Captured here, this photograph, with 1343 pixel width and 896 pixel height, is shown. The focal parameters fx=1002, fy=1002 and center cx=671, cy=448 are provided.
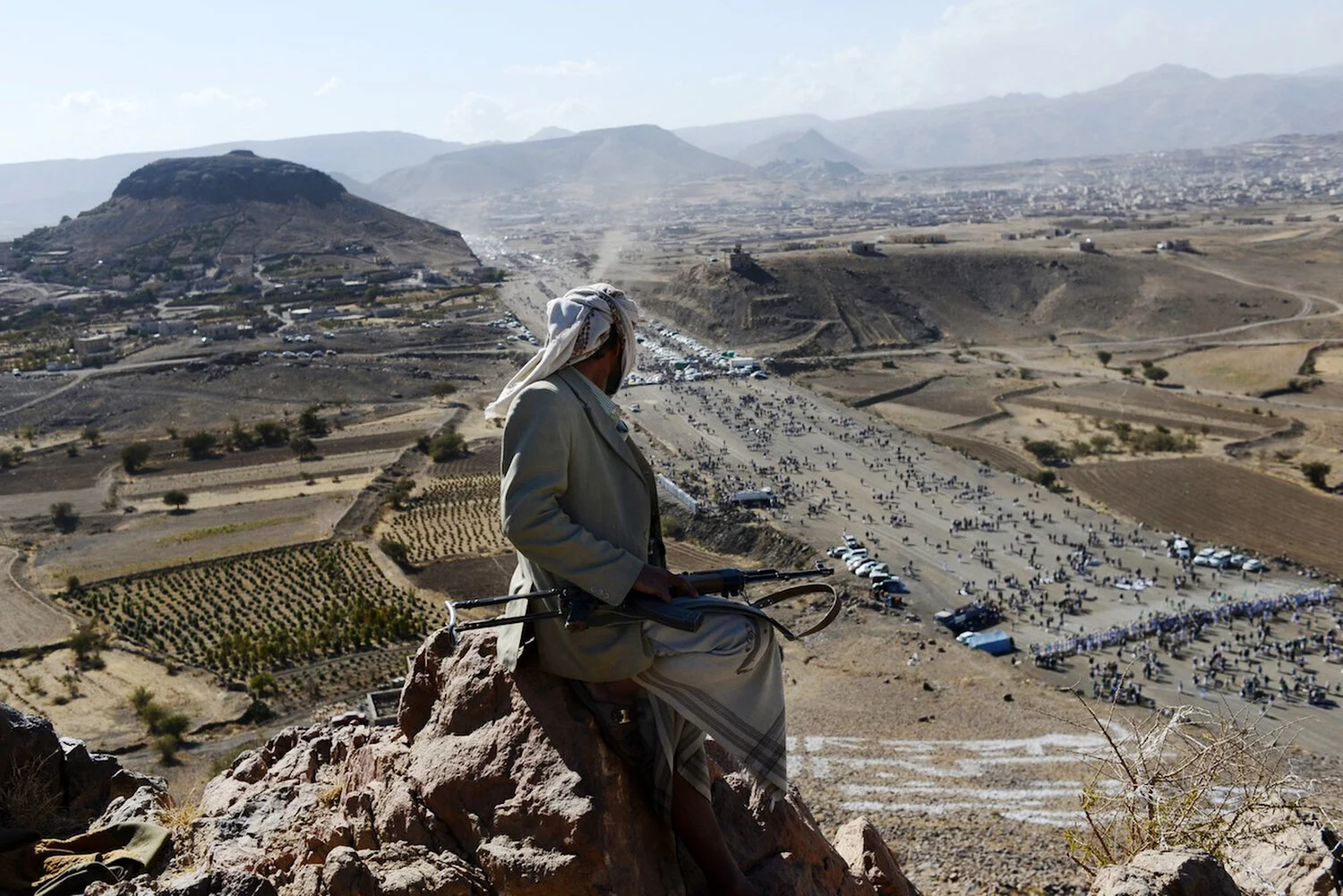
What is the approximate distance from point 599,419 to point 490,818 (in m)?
1.55

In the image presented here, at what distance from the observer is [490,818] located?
3754 millimetres

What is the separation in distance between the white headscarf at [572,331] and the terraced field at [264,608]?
2345 centimetres

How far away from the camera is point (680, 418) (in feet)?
168

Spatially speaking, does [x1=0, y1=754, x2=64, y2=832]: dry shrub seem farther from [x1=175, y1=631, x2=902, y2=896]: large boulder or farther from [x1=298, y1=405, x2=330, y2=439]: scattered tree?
[x1=298, y1=405, x2=330, y2=439]: scattered tree

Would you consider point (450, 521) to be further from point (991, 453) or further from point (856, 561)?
point (991, 453)

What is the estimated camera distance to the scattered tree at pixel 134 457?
46.7m

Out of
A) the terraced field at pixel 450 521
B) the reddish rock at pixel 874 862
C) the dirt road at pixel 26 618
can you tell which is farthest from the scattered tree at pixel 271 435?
the reddish rock at pixel 874 862

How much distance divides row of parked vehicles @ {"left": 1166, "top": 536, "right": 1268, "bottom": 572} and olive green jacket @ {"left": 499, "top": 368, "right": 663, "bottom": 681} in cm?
3205

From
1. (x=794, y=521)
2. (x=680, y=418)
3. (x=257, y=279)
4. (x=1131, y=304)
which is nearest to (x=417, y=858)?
(x=794, y=521)

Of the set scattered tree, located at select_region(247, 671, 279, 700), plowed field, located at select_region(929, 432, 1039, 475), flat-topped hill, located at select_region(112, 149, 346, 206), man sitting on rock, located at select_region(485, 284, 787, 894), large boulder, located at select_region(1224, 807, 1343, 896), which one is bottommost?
plowed field, located at select_region(929, 432, 1039, 475)

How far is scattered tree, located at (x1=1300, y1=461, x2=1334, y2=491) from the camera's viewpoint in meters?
39.1

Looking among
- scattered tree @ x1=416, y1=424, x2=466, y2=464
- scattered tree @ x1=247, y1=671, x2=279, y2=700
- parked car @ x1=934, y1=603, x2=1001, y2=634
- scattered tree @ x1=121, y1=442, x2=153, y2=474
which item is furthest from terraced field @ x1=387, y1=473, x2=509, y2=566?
scattered tree @ x1=121, y1=442, x2=153, y2=474

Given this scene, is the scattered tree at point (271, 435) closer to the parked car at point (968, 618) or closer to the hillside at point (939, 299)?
the hillside at point (939, 299)

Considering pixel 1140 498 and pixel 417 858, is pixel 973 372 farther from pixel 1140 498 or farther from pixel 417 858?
pixel 417 858
